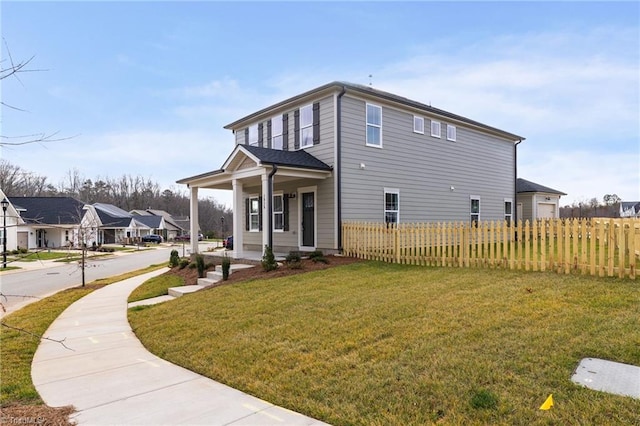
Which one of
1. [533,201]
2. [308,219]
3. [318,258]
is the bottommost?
[318,258]

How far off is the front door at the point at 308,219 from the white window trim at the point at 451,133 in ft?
23.3

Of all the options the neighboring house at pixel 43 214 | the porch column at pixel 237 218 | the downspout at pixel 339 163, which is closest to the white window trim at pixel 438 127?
the downspout at pixel 339 163

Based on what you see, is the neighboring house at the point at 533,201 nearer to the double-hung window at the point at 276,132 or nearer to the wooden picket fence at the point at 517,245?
the wooden picket fence at the point at 517,245

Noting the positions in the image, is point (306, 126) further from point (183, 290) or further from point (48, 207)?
point (48, 207)

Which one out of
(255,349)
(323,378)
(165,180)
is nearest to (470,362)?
(323,378)

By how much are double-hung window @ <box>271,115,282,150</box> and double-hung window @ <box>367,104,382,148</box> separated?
3747mm

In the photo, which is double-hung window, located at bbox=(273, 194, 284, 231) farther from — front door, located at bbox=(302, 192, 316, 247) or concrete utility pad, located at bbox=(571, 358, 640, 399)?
concrete utility pad, located at bbox=(571, 358, 640, 399)

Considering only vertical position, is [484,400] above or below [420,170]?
below

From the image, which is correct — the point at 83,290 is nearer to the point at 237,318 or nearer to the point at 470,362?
the point at 237,318

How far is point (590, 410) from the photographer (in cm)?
292

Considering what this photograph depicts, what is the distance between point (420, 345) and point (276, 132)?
41.1ft

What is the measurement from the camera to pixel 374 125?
45.6 ft

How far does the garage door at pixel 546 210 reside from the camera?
2339 centimetres

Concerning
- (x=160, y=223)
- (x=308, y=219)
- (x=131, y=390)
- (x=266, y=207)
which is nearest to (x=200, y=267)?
(x=266, y=207)
